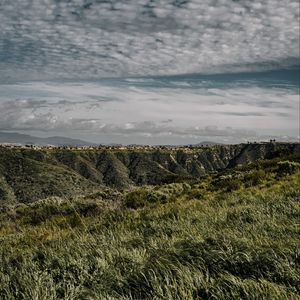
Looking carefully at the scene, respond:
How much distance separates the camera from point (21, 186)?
480 ft

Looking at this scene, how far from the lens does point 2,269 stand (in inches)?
325

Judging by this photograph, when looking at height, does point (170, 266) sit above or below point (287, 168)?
below

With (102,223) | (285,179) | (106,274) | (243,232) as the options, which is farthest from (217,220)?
(285,179)

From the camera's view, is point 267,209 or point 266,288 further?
point 267,209

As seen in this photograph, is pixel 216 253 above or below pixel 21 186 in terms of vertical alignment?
above

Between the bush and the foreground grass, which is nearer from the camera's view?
the foreground grass

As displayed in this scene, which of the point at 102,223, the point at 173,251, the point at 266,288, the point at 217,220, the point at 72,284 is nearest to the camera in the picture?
the point at 266,288

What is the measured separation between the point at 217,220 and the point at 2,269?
6.15 metres

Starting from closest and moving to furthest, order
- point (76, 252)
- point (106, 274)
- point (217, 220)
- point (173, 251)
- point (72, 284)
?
point (72, 284) → point (106, 274) → point (173, 251) → point (76, 252) → point (217, 220)

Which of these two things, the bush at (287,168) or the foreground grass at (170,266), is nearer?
the foreground grass at (170,266)

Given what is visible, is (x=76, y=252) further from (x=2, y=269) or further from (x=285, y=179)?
(x=285, y=179)

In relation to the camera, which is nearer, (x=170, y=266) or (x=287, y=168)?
(x=170, y=266)

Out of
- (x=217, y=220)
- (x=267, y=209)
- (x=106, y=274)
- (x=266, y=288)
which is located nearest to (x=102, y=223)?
(x=217, y=220)

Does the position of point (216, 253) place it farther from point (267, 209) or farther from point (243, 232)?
point (267, 209)
